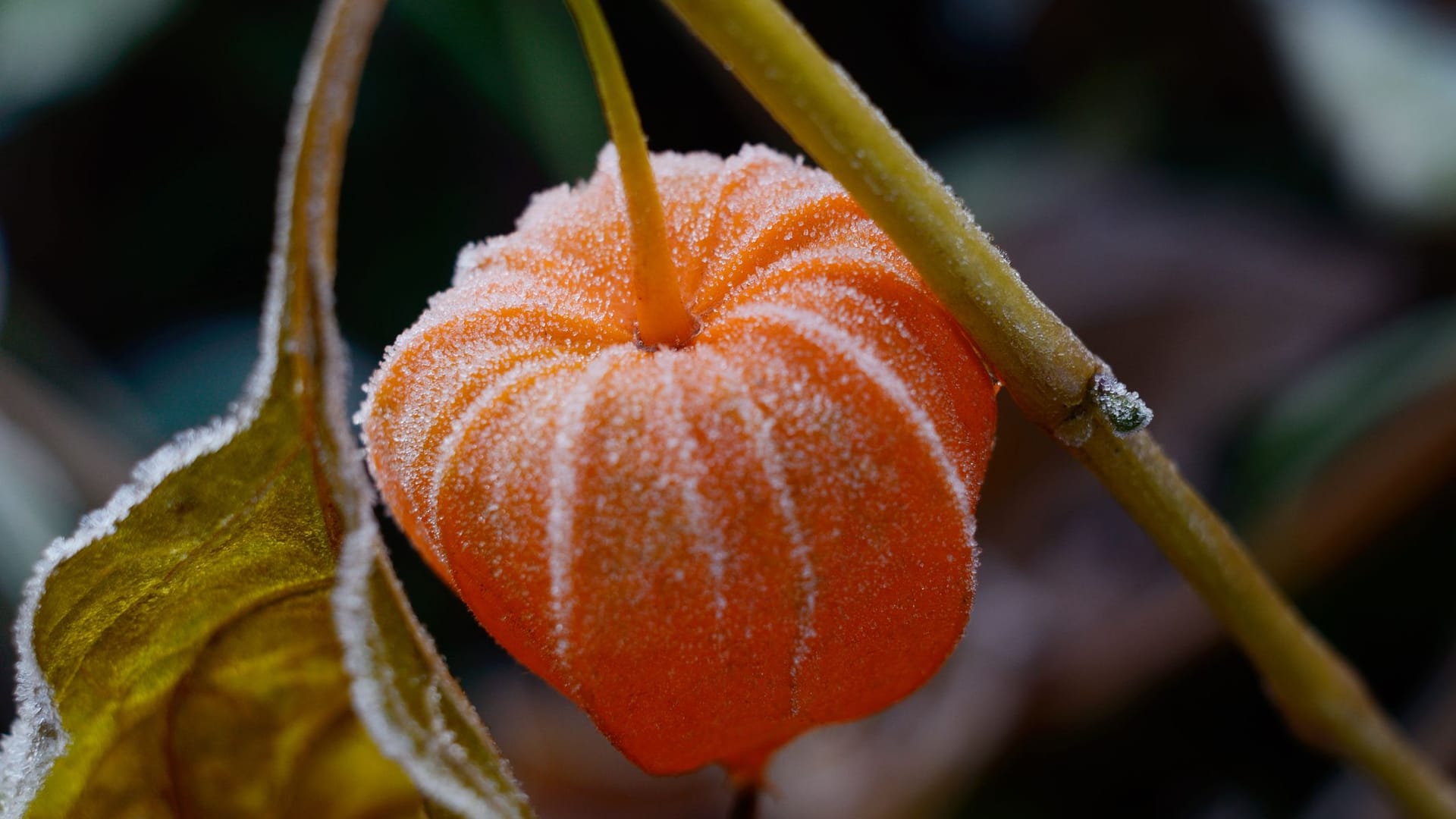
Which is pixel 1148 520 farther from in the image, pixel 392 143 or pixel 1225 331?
pixel 392 143

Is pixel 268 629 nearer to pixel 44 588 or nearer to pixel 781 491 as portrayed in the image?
pixel 44 588

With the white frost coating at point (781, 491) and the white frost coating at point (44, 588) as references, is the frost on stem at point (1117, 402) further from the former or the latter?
the white frost coating at point (44, 588)

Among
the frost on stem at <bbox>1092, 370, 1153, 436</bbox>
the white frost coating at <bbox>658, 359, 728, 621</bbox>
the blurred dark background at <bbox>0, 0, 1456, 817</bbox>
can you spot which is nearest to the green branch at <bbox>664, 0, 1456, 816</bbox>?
the frost on stem at <bbox>1092, 370, 1153, 436</bbox>

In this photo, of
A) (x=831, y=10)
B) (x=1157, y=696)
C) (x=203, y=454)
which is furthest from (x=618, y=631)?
(x=831, y=10)

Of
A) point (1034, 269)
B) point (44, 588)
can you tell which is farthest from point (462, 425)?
point (1034, 269)

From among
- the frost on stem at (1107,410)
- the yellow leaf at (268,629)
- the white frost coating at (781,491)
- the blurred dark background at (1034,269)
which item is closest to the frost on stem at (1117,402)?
the frost on stem at (1107,410)

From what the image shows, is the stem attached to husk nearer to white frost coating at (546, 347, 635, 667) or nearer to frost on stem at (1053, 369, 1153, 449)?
white frost coating at (546, 347, 635, 667)
